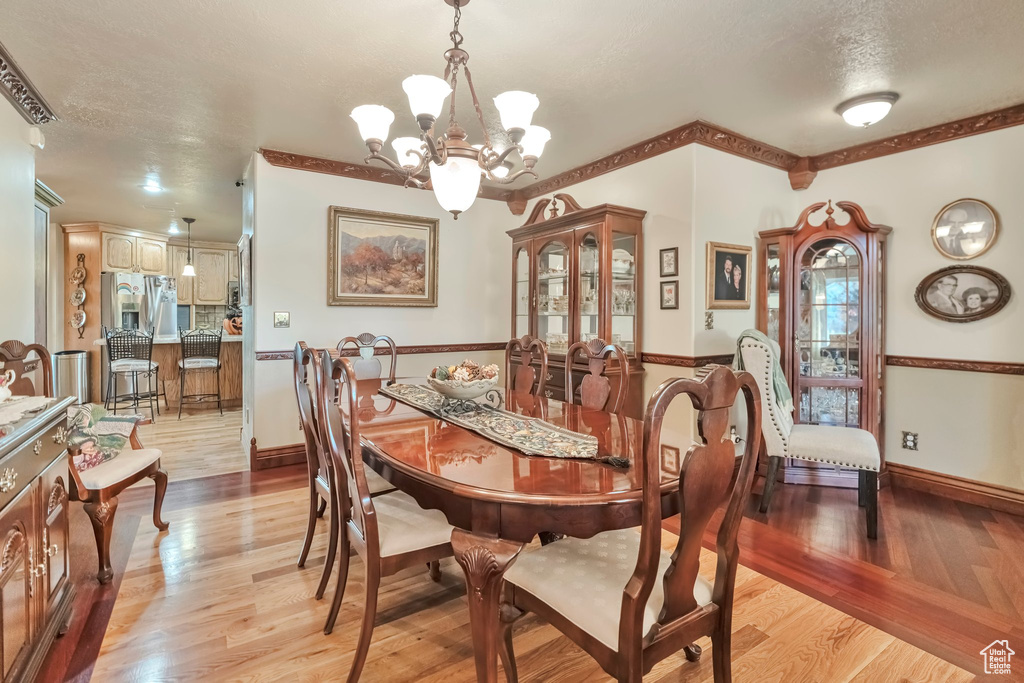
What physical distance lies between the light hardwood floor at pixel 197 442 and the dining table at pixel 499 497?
295 cm

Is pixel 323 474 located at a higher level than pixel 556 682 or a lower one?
higher

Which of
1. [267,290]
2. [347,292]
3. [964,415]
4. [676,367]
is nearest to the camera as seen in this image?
[964,415]

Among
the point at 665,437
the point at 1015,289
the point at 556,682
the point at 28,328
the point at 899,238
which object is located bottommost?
the point at 556,682

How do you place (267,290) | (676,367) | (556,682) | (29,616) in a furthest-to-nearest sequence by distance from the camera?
(267,290)
(676,367)
(556,682)
(29,616)

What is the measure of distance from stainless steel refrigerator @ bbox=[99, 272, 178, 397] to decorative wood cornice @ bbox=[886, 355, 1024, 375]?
773 centimetres

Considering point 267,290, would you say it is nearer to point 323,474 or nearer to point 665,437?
point 323,474

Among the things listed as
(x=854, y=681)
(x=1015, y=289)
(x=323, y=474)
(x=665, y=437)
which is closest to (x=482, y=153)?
(x=665, y=437)

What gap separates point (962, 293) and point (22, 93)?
5.72 m

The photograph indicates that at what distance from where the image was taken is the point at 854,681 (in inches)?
64.6

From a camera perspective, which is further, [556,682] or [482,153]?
[482,153]

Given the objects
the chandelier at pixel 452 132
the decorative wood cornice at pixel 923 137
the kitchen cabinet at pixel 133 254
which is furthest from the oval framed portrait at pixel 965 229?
the kitchen cabinet at pixel 133 254

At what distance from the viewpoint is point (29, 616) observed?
4.95 feet

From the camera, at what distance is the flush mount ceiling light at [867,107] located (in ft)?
9.23

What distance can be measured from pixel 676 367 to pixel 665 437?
5.95ft
